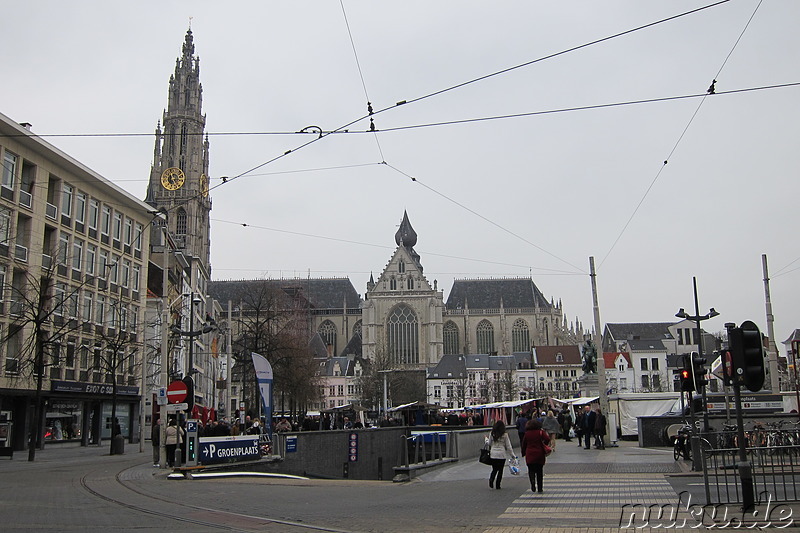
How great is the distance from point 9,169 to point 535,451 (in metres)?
30.6

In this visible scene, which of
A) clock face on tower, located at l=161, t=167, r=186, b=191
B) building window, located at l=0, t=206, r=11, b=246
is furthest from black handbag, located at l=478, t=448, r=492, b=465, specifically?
clock face on tower, located at l=161, t=167, r=186, b=191

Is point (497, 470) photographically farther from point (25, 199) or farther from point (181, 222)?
point (181, 222)

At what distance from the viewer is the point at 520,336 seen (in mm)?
130375

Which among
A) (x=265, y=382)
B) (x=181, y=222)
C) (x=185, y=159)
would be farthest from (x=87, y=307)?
(x=185, y=159)

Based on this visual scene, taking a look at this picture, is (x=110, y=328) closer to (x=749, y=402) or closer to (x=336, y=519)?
(x=749, y=402)

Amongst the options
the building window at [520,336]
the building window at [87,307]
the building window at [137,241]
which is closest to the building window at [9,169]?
the building window at [87,307]

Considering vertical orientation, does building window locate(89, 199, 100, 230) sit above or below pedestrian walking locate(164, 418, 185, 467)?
above

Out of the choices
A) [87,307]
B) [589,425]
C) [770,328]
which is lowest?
[589,425]

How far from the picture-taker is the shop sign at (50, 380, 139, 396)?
39.6 m

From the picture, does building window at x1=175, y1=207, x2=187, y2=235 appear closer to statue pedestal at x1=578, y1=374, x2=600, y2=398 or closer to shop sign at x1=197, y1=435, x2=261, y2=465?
statue pedestal at x1=578, y1=374, x2=600, y2=398

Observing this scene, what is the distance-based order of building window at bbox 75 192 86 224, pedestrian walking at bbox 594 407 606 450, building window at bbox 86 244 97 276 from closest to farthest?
pedestrian walking at bbox 594 407 606 450 → building window at bbox 75 192 86 224 → building window at bbox 86 244 97 276

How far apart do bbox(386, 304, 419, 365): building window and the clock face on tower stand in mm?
37434

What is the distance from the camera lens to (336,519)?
1167cm

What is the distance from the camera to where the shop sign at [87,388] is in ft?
130
